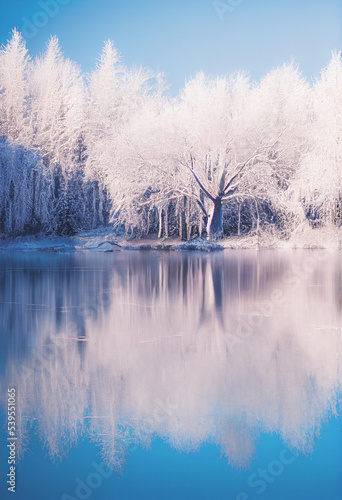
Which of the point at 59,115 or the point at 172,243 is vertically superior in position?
the point at 59,115

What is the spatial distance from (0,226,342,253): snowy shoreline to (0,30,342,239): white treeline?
0.99 feet

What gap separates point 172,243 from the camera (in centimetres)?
1370

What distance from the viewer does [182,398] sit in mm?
1687

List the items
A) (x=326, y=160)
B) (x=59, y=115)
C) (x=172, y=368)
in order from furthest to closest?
(x=59, y=115) → (x=326, y=160) → (x=172, y=368)

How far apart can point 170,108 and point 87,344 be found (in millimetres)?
12450

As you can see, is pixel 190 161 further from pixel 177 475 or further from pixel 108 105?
pixel 177 475

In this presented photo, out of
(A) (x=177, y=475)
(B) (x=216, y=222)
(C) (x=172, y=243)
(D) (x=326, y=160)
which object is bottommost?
(A) (x=177, y=475)

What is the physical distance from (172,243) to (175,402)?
12065 millimetres

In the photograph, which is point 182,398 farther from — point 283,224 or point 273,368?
point 283,224

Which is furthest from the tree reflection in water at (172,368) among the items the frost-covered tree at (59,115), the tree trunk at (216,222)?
the frost-covered tree at (59,115)

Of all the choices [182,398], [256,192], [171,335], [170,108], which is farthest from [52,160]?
[182,398]

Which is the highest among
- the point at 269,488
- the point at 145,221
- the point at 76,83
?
the point at 76,83

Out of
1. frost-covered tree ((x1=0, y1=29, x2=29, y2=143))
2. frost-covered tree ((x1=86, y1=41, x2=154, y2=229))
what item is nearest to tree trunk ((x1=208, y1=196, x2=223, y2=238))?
frost-covered tree ((x1=86, y1=41, x2=154, y2=229))

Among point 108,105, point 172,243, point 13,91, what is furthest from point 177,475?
point 108,105
